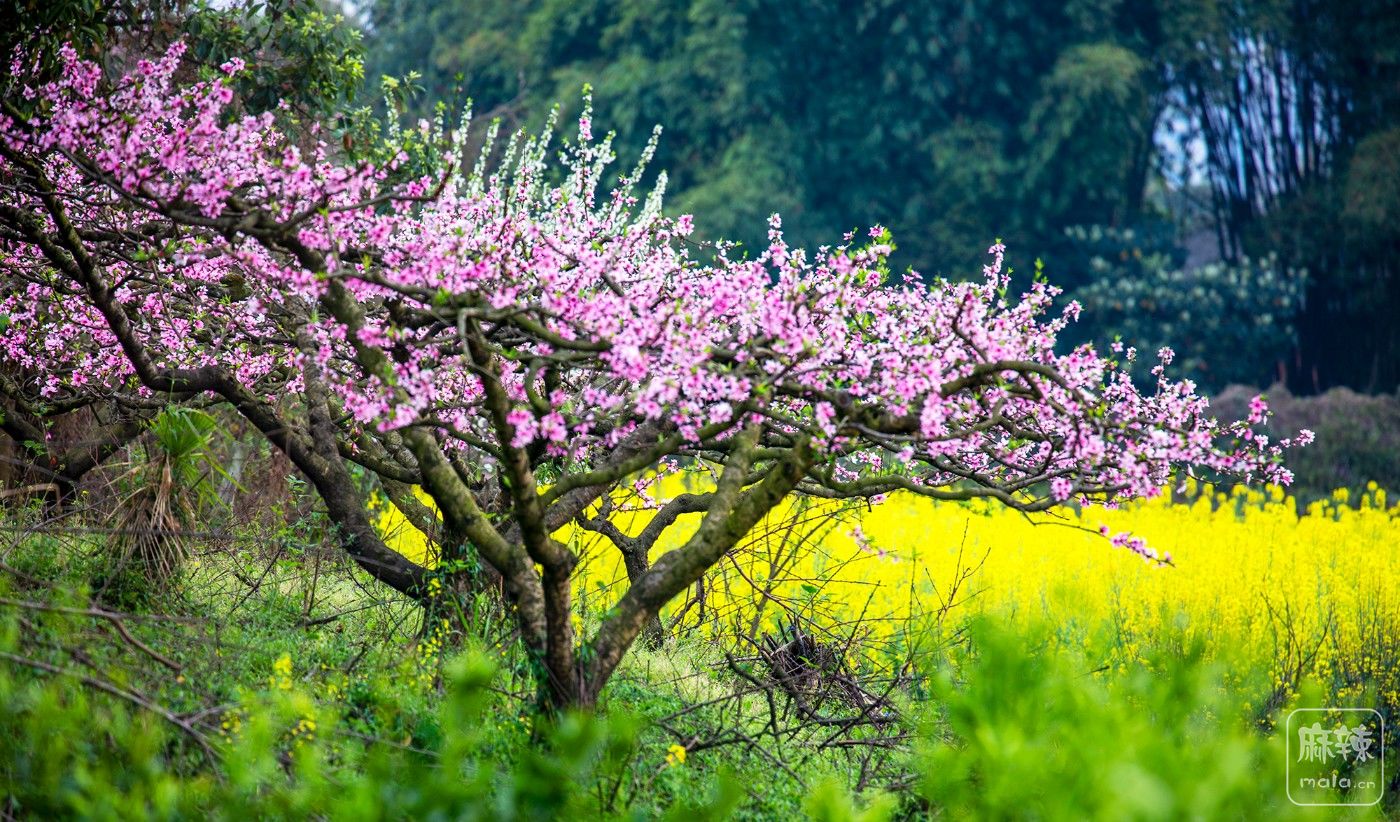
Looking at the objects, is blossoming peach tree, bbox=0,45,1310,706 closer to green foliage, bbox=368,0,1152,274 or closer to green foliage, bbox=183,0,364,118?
green foliage, bbox=183,0,364,118

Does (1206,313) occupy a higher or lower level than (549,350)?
higher

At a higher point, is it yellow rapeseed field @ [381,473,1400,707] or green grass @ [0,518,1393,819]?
yellow rapeseed field @ [381,473,1400,707]

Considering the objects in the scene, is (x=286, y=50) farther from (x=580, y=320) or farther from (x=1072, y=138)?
(x=1072, y=138)

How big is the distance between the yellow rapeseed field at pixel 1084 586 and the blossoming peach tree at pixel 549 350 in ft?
5.07

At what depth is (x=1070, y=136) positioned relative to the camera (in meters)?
23.7

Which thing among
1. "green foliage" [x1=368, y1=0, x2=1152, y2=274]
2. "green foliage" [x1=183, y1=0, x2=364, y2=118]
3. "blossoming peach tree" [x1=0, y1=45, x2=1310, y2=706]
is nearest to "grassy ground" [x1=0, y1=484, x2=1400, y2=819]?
"blossoming peach tree" [x1=0, y1=45, x2=1310, y2=706]

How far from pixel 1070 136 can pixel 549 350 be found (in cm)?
2123

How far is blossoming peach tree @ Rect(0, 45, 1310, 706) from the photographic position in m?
4.58

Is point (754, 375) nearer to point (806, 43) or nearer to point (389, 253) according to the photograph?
point (389, 253)

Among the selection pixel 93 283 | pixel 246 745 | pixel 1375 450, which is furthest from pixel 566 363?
pixel 1375 450

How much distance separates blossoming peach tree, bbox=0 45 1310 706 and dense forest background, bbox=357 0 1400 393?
57.7 ft

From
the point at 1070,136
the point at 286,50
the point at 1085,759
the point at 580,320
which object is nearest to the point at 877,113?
the point at 1070,136

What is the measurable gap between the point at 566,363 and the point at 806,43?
21853mm

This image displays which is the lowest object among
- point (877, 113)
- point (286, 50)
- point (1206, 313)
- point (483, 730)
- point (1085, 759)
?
point (483, 730)
